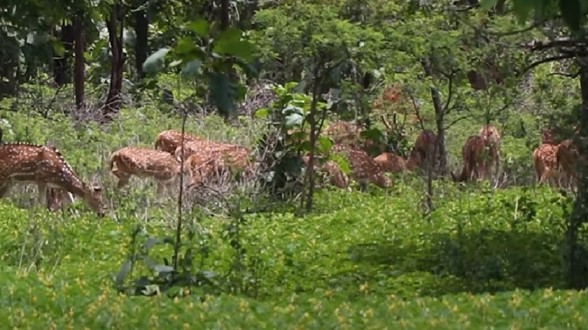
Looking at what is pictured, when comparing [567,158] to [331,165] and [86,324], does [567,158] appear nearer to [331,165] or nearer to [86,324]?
[331,165]

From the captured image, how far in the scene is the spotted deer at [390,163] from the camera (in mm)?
16859

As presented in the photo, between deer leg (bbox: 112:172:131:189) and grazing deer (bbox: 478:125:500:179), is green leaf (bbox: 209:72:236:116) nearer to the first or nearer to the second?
deer leg (bbox: 112:172:131:189)

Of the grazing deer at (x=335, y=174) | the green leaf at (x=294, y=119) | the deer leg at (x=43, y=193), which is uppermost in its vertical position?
the green leaf at (x=294, y=119)

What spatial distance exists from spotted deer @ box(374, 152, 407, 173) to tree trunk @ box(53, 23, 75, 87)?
1030 cm

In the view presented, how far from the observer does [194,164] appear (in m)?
14.1

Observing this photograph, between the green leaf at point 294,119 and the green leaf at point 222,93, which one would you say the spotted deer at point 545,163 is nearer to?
the green leaf at point 294,119

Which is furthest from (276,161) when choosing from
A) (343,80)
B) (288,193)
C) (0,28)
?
(0,28)

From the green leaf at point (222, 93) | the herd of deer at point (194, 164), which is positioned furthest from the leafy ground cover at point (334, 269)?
the green leaf at point (222, 93)

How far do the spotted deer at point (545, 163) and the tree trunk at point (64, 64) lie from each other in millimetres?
12499

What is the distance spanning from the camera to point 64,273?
8.45 m

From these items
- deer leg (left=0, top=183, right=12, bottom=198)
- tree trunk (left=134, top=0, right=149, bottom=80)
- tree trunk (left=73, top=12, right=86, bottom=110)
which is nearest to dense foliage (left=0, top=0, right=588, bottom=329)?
deer leg (left=0, top=183, right=12, bottom=198)

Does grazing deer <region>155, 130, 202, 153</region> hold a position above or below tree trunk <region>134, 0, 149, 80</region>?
below

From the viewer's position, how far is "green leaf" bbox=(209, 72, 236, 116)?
4.48 meters

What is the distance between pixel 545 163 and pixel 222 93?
11.8 metres
